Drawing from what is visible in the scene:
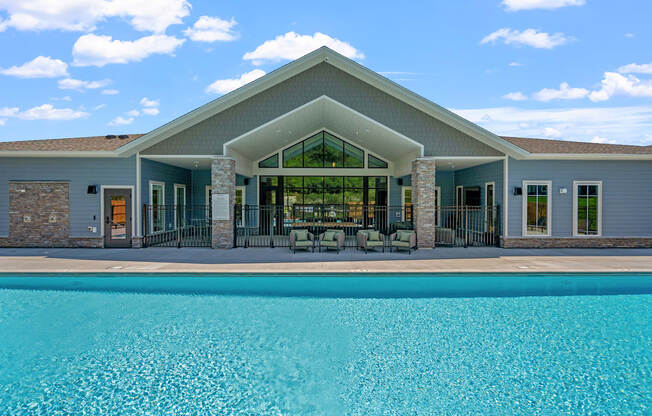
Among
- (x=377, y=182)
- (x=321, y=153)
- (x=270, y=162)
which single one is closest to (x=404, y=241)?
(x=377, y=182)

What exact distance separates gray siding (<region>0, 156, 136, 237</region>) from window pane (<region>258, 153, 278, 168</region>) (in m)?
6.08

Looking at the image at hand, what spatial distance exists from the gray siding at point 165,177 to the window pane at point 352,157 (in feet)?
25.7

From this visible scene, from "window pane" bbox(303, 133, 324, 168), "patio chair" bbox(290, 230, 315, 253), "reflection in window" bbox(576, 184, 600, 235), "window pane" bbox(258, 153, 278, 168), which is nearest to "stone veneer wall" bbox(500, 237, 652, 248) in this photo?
"reflection in window" bbox(576, 184, 600, 235)

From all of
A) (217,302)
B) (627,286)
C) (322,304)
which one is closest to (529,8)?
(627,286)

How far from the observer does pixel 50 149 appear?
13.5 metres

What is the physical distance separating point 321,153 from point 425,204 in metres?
6.50

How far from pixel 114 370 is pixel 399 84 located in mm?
11748

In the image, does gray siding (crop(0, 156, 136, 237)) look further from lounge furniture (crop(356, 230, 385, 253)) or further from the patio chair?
lounge furniture (crop(356, 230, 385, 253))

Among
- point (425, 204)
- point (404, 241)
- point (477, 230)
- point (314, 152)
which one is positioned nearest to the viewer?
point (404, 241)

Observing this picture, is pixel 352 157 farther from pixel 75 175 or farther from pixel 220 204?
pixel 75 175

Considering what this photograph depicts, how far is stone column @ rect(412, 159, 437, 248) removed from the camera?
13.9 meters

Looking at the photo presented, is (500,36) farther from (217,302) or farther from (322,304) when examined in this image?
(217,302)

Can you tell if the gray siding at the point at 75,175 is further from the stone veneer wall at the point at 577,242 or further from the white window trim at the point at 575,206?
the white window trim at the point at 575,206

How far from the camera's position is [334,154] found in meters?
18.5
